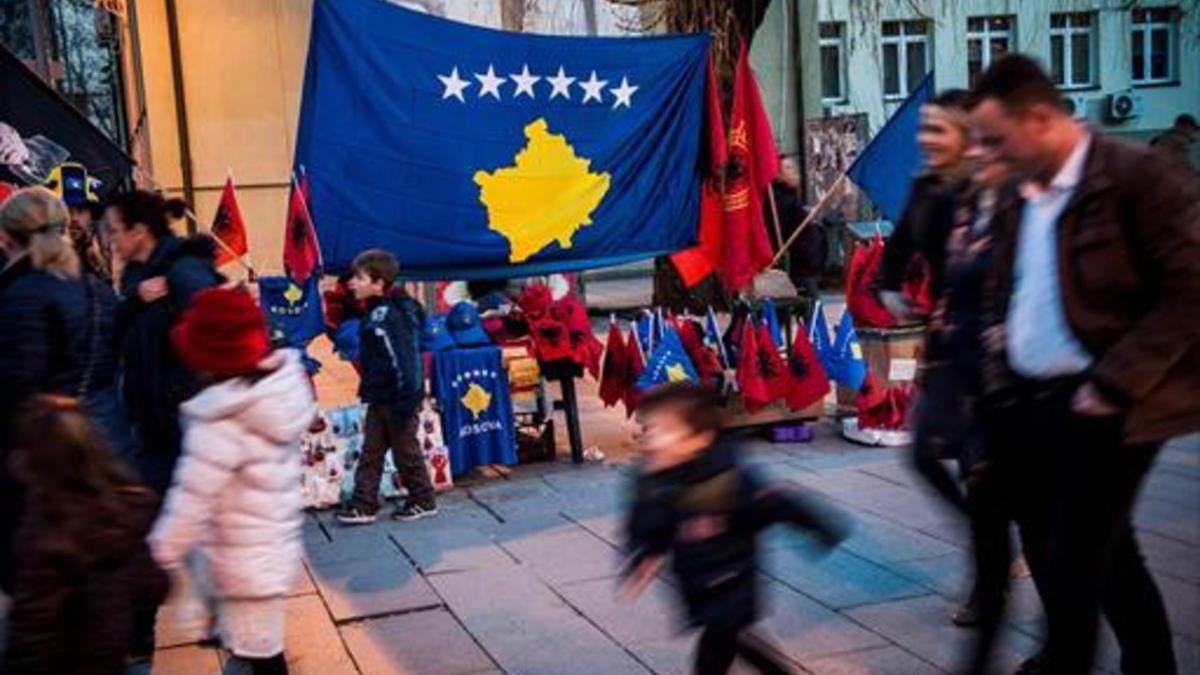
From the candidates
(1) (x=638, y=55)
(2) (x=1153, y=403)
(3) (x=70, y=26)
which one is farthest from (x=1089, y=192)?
(3) (x=70, y=26)

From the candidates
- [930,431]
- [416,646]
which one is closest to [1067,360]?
[930,431]

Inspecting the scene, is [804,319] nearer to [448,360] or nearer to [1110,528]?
[448,360]

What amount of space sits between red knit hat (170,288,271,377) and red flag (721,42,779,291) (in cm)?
476

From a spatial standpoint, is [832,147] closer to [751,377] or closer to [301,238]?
[751,377]

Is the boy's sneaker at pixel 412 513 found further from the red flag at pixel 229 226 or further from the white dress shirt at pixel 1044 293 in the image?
the white dress shirt at pixel 1044 293

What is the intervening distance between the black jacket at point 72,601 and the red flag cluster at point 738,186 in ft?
17.9

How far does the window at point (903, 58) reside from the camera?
28062 millimetres

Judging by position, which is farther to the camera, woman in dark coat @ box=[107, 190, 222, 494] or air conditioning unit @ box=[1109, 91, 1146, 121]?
air conditioning unit @ box=[1109, 91, 1146, 121]

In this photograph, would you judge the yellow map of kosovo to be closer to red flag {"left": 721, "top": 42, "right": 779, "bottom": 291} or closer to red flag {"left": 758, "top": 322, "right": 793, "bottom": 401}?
red flag {"left": 721, "top": 42, "right": 779, "bottom": 291}

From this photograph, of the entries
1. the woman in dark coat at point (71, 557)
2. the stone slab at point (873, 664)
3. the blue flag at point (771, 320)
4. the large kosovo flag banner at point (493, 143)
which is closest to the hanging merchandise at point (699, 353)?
the blue flag at point (771, 320)

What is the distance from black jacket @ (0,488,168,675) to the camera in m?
3.14

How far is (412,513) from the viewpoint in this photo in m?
6.98

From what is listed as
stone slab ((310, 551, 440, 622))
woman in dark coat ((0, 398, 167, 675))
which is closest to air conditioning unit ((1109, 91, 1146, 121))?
stone slab ((310, 551, 440, 622))

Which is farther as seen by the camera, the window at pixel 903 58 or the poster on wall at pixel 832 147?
the window at pixel 903 58
